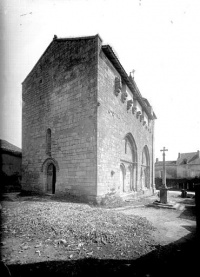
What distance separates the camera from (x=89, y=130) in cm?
885

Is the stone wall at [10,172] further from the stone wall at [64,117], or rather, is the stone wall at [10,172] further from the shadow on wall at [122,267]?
the shadow on wall at [122,267]

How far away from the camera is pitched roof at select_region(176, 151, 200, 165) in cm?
3712

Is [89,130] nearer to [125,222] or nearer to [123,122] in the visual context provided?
[123,122]

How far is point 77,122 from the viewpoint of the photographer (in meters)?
9.45

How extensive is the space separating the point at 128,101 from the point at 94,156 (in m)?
6.48

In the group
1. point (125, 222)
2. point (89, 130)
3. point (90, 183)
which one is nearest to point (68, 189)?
point (90, 183)

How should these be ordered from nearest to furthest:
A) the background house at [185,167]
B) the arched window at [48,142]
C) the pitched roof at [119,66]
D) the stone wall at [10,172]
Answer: the pitched roof at [119,66] < the arched window at [48,142] < the stone wall at [10,172] < the background house at [185,167]

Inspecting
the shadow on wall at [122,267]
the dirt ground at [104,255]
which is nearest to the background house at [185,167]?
the dirt ground at [104,255]

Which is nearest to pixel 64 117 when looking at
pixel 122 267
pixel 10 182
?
pixel 122 267

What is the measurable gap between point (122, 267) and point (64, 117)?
831cm

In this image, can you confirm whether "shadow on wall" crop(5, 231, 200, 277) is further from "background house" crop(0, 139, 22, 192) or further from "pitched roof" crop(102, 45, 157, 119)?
"background house" crop(0, 139, 22, 192)

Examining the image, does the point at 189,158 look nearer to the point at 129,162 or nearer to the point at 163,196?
the point at 129,162

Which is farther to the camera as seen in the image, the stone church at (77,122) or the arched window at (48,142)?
the arched window at (48,142)

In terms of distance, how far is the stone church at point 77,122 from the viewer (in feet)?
29.0
